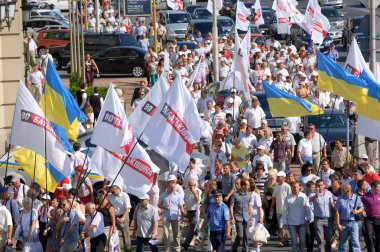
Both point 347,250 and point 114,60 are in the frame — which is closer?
point 347,250

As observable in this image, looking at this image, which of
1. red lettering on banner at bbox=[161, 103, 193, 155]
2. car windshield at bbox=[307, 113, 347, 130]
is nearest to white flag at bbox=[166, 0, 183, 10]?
car windshield at bbox=[307, 113, 347, 130]

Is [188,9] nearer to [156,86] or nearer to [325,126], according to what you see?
[325,126]

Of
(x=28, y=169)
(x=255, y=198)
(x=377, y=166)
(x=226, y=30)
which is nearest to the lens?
(x=28, y=169)

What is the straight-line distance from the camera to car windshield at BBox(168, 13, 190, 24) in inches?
2322

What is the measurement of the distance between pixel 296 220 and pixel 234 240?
134cm

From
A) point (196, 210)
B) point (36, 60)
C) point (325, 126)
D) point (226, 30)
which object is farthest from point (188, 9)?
point (196, 210)

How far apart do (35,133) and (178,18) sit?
35.9m

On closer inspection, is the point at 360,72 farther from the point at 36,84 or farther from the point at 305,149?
the point at 36,84

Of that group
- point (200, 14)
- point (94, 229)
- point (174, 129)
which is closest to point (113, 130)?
point (174, 129)

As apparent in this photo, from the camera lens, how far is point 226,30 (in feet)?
186

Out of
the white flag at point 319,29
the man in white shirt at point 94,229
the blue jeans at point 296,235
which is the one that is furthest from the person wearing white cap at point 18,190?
the white flag at point 319,29

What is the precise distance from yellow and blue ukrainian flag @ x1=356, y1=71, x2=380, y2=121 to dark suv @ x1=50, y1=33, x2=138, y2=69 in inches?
987

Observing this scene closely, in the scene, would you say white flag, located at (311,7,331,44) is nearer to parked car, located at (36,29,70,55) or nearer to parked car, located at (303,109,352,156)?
parked car, located at (303,109,352,156)

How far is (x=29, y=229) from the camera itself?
24.7 m
